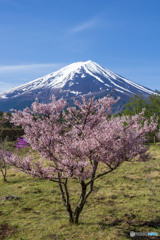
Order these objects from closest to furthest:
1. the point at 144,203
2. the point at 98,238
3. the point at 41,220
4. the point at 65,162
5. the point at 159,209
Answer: the point at 65,162
the point at 98,238
the point at 41,220
the point at 159,209
the point at 144,203

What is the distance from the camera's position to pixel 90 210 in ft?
34.3

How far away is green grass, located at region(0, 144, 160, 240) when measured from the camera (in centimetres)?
800

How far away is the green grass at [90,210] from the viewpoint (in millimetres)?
8000

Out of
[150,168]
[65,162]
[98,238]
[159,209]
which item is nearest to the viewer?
[65,162]

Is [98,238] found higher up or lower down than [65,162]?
lower down

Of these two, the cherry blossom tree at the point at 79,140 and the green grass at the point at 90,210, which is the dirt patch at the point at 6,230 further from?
the cherry blossom tree at the point at 79,140

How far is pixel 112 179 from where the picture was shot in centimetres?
1600

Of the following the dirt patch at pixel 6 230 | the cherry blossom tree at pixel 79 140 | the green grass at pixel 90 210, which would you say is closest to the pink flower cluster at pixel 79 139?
the cherry blossom tree at pixel 79 140

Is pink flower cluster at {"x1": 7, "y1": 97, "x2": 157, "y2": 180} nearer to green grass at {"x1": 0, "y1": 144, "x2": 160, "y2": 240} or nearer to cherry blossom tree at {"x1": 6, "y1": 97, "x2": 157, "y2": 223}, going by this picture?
cherry blossom tree at {"x1": 6, "y1": 97, "x2": 157, "y2": 223}

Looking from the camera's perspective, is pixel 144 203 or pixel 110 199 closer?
pixel 144 203

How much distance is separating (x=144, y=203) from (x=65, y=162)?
6962mm

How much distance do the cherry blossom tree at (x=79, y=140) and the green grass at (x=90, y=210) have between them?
3.50 feet

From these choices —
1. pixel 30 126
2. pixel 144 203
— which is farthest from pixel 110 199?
pixel 30 126

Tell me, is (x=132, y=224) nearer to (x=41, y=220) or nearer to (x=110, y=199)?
(x=110, y=199)
